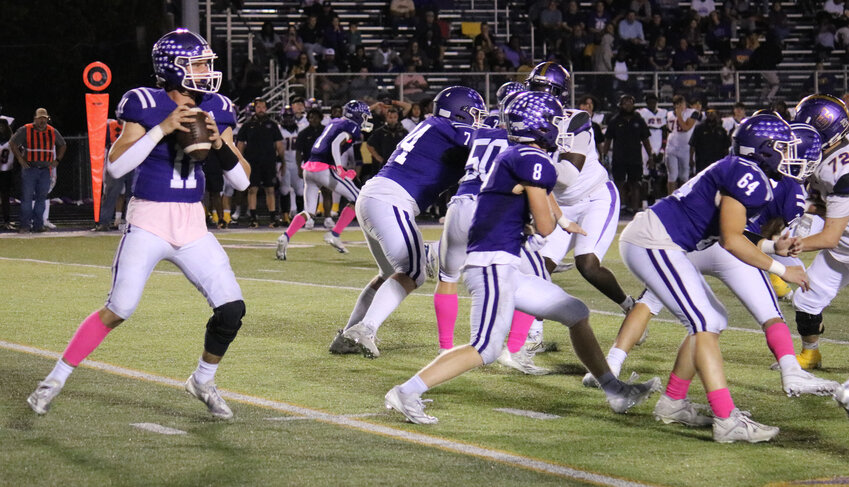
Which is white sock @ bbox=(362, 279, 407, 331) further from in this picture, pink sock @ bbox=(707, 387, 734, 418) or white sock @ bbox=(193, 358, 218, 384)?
pink sock @ bbox=(707, 387, 734, 418)

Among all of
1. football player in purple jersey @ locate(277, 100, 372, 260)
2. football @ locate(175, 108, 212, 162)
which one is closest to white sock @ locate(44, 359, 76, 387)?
football @ locate(175, 108, 212, 162)

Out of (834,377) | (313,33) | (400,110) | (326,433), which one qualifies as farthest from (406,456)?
(313,33)

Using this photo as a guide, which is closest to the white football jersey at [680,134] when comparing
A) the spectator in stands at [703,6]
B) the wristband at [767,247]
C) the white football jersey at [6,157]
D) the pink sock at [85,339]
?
the spectator in stands at [703,6]

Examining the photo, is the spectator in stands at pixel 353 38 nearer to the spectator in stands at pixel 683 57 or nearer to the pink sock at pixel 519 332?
the spectator in stands at pixel 683 57

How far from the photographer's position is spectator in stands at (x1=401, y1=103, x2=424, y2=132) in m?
21.2

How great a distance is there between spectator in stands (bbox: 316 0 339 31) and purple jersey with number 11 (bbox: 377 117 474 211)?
1735 centimetres

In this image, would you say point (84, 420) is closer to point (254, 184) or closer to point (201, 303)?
point (201, 303)

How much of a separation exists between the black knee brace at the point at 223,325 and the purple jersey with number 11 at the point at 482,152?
1983 mm

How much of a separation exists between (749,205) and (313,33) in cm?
1984

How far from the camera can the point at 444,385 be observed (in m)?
7.27

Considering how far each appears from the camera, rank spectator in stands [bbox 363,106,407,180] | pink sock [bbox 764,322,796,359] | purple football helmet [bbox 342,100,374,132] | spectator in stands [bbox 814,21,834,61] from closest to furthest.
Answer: pink sock [bbox 764,322,796,359] → purple football helmet [bbox 342,100,374,132] → spectator in stands [bbox 363,106,407,180] → spectator in stands [bbox 814,21,834,61]

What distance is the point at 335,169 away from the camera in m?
15.5

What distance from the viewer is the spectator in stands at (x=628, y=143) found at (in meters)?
20.7

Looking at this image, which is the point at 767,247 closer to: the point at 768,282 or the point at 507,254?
the point at 768,282
